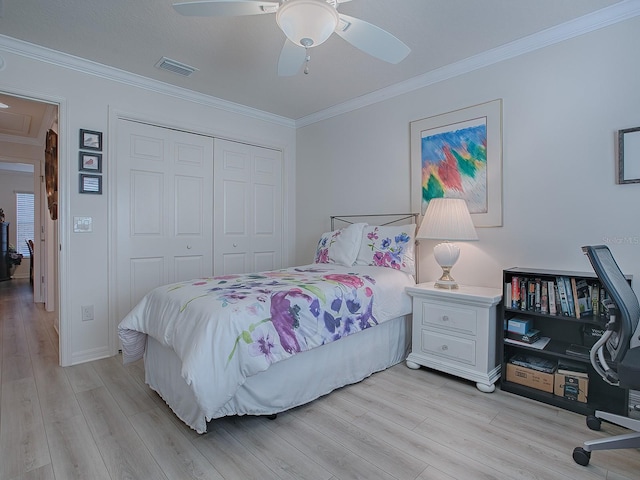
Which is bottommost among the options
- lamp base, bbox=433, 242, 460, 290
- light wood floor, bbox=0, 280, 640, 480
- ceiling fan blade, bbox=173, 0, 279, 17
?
light wood floor, bbox=0, 280, 640, 480

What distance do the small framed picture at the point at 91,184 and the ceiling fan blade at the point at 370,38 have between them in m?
2.37

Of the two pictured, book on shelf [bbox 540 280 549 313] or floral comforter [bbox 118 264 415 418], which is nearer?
floral comforter [bbox 118 264 415 418]

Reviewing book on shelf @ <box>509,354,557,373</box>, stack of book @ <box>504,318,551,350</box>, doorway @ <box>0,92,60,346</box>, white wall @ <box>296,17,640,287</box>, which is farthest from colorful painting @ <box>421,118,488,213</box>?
doorway @ <box>0,92,60,346</box>

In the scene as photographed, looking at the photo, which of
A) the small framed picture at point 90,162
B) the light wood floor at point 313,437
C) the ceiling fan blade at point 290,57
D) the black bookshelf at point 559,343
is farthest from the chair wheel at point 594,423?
the small framed picture at point 90,162

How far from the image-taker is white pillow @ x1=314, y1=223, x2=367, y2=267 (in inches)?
124

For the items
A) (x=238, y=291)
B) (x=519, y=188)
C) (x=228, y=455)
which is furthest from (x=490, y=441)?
(x=519, y=188)

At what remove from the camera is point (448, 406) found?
210cm

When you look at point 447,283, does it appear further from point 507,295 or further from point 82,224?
point 82,224

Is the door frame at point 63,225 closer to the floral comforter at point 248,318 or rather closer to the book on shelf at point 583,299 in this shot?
the floral comforter at point 248,318

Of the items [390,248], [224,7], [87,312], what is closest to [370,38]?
[224,7]

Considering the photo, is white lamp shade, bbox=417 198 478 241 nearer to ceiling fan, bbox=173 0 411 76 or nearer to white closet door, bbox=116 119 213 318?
ceiling fan, bbox=173 0 411 76

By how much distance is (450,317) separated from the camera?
2.47 metres

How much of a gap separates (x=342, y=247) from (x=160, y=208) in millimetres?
1815

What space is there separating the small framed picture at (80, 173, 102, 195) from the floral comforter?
1.34m
